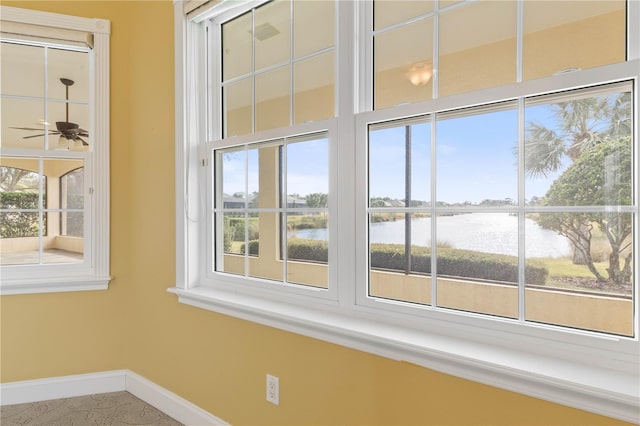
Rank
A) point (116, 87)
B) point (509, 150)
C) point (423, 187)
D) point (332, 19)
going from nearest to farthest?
point (509, 150) → point (423, 187) → point (332, 19) → point (116, 87)

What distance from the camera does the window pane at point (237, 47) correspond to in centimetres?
225

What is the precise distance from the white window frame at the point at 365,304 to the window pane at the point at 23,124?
3.44 feet

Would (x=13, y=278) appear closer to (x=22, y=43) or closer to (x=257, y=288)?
(x=22, y=43)

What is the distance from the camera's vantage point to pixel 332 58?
6.12ft

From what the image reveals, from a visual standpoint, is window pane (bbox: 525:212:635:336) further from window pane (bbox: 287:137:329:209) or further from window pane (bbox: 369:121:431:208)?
window pane (bbox: 287:137:329:209)

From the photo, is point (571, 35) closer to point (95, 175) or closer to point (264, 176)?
point (264, 176)

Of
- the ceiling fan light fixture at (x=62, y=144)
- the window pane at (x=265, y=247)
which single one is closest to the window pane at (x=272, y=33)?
the window pane at (x=265, y=247)

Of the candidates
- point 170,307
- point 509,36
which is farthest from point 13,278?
point 509,36

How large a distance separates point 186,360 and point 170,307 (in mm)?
333

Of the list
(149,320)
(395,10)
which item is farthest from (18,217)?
(395,10)

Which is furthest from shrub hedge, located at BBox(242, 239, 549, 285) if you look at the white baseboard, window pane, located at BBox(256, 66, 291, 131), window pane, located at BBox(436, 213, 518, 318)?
the white baseboard

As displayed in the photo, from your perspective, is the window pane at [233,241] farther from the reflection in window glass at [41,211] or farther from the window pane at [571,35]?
the window pane at [571,35]

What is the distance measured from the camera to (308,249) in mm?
1938

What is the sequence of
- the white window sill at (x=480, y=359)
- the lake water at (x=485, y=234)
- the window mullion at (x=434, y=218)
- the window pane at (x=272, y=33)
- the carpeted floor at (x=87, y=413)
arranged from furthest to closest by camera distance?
1. the carpeted floor at (x=87, y=413)
2. the window pane at (x=272, y=33)
3. the window mullion at (x=434, y=218)
4. the lake water at (x=485, y=234)
5. the white window sill at (x=480, y=359)
